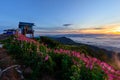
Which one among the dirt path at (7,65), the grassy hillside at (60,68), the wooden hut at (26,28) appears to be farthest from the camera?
the wooden hut at (26,28)

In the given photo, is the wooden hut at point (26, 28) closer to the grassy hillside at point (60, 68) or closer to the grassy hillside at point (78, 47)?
the grassy hillside at point (78, 47)

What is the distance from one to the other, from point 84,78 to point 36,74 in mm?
1851

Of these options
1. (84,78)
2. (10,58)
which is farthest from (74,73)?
(10,58)

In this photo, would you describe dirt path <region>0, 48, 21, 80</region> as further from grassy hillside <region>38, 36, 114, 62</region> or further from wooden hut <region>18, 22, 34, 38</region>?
wooden hut <region>18, 22, 34, 38</region>

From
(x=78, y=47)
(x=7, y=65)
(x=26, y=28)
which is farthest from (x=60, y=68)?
(x=26, y=28)

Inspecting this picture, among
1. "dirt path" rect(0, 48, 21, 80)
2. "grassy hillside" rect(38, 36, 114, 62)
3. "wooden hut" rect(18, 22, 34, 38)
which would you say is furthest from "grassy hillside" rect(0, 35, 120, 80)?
"wooden hut" rect(18, 22, 34, 38)

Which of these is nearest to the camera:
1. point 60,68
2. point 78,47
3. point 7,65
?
point 60,68

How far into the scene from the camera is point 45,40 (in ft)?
89.5

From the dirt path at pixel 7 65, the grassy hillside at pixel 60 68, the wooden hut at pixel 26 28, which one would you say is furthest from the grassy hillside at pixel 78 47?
the grassy hillside at pixel 60 68

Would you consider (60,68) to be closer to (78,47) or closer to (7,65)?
(7,65)

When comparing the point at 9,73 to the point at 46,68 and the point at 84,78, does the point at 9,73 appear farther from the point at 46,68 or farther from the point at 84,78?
the point at 84,78

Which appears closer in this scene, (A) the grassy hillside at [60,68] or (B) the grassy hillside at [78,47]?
(A) the grassy hillside at [60,68]

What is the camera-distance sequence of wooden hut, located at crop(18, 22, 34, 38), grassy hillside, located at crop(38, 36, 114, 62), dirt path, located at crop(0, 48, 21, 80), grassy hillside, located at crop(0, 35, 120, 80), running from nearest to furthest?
grassy hillside, located at crop(0, 35, 120, 80) < dirt path, located at crop(0, 48, 21, 80) < grassy hillside, located at crop(38, 36, 114, 62) < wooden hut, located at crop(18, 22, 34, 38)

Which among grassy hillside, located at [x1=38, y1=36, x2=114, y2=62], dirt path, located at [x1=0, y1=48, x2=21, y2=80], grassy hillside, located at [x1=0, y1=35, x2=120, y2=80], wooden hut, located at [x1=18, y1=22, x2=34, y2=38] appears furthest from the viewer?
wooden hut, located at [x1=18, y1=22, x2=34, y2=38]
